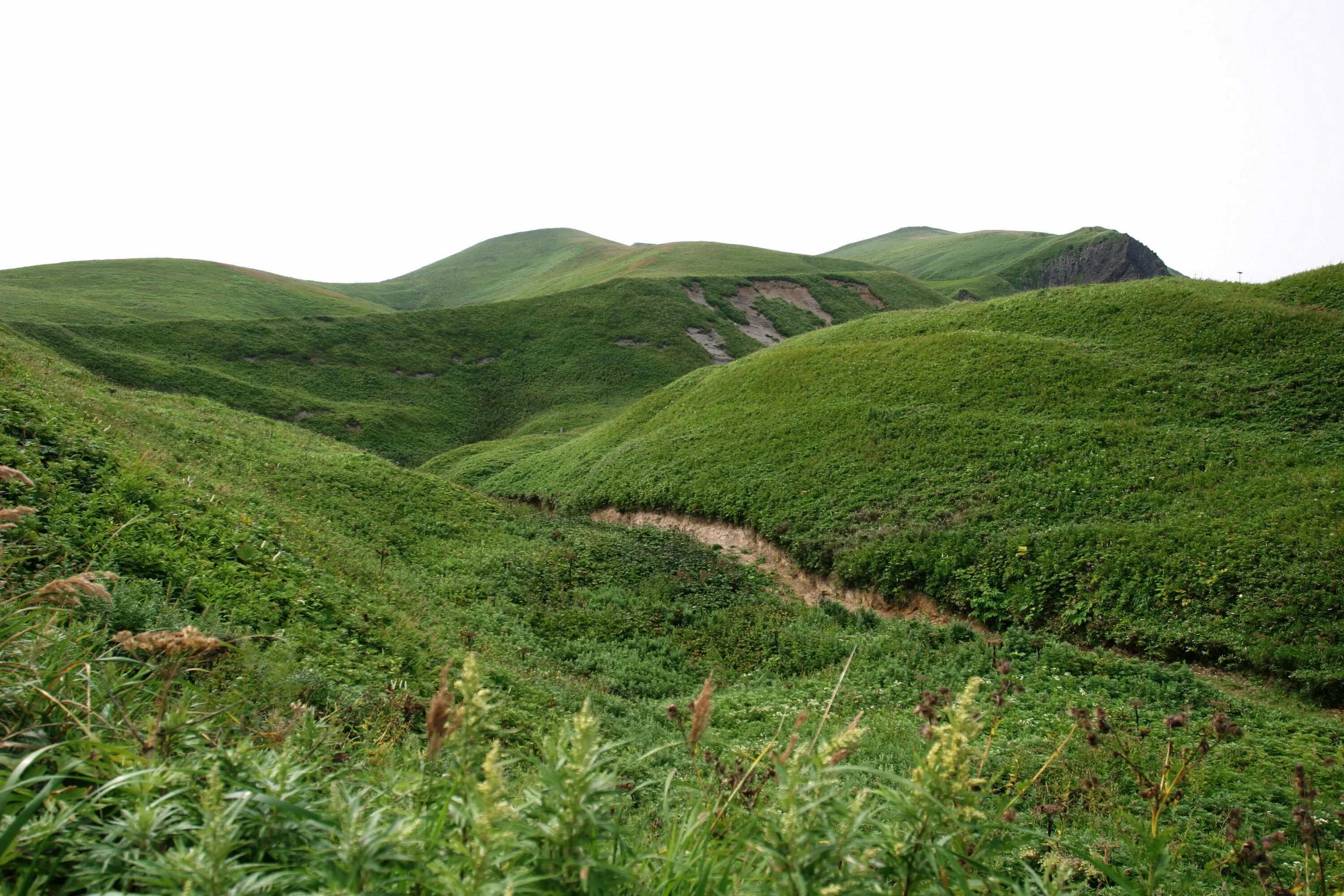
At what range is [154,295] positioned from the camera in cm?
6900

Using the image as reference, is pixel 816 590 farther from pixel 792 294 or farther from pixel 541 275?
pixel 541 275

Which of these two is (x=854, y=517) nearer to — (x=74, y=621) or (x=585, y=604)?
(x=585, y=604)

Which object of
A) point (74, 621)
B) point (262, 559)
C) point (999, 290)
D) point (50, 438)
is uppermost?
point (999, 290)

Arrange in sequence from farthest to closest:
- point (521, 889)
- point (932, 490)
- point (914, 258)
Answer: point (914, 258) < point (932, 490) < point (521, 889)

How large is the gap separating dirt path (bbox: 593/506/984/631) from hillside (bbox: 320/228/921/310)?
57680mm

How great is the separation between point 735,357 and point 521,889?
65984mm

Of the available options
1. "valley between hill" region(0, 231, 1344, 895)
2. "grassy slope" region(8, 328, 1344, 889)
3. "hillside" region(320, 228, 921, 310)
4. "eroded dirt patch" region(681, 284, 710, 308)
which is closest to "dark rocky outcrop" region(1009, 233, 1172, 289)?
"hillside" region(320, 228, 921, 310)

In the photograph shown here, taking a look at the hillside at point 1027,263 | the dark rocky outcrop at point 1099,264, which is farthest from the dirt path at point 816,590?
the dark rocky outcrop at point 1099,264

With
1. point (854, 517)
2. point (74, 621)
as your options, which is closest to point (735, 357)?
point (854, 517)

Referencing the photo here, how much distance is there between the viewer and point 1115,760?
794 cm

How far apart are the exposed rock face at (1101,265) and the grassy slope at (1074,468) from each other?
87.6m

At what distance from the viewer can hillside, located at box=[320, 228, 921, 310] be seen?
292 feet

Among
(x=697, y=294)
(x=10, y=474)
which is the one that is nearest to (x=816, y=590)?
(x=10, y=474)

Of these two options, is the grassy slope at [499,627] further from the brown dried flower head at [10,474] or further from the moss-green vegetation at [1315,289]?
the moss-green vegetation at [1315,289]
